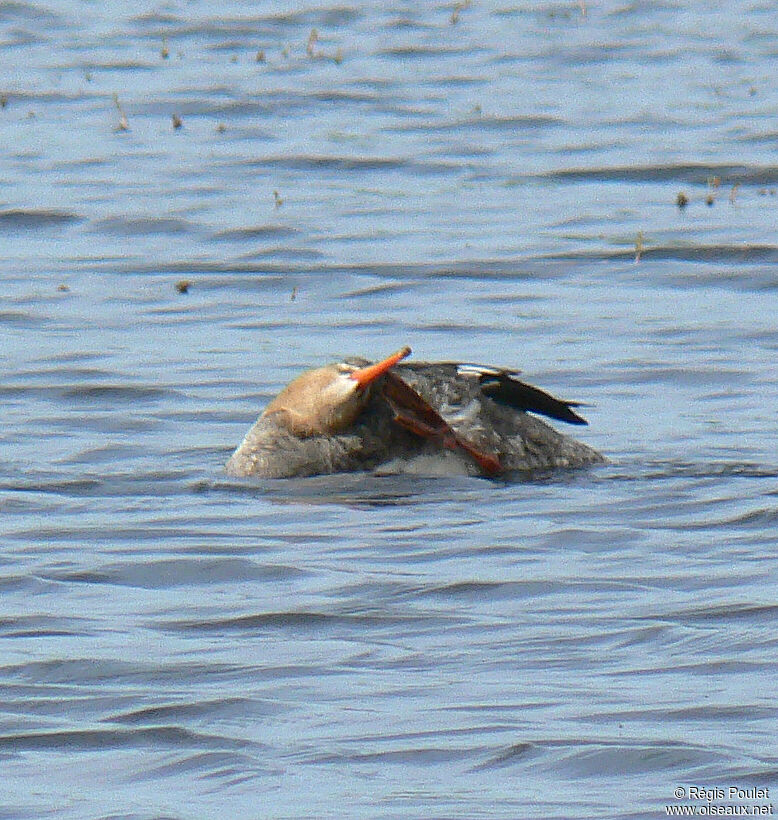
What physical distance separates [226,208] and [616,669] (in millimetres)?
11886

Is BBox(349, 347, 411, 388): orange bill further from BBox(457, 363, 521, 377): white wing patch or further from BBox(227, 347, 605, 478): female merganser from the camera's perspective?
BBox(457, 363, 521, 377): white wing patch

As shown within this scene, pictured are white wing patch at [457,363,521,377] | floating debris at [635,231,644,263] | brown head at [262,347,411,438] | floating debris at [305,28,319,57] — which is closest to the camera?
white wing patch at [457,363,521,377]

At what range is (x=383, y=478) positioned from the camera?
981cm

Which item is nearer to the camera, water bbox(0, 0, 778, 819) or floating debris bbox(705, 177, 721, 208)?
water bbox(0, 0, 778, 819)

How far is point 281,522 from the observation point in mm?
8984

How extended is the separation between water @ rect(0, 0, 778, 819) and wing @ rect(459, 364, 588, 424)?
32cm

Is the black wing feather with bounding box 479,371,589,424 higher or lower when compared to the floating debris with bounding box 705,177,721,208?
lower

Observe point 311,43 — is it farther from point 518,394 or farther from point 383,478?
point 383,478

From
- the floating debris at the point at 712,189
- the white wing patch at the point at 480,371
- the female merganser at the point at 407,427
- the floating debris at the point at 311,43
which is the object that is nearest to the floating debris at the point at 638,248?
the floating debris at the point at 712,189

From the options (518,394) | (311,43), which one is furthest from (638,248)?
(311,43)

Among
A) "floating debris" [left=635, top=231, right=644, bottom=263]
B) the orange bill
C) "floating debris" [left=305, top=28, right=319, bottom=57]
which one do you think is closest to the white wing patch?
the orange bill

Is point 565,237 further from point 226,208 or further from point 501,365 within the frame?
point 501,365

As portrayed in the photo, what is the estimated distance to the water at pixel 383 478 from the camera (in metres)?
5.89

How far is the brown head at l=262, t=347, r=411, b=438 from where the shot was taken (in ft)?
32.2
